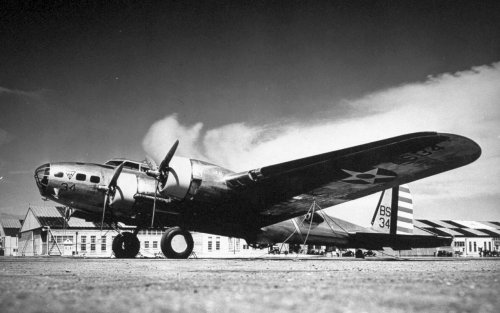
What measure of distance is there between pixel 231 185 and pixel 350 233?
23.1 feet

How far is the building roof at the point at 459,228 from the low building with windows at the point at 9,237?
53.6 meters

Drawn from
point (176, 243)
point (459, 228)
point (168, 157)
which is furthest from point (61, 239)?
point (459, 228)

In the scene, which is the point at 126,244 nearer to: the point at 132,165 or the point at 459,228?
the point at 132,165

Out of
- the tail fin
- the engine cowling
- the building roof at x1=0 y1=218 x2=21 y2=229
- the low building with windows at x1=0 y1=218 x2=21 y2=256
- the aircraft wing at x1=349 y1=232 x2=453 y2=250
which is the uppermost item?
the engine cowling

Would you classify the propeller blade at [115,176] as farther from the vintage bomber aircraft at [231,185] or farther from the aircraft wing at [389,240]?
the aircraft wing at [389,240]

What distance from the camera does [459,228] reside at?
197 ft

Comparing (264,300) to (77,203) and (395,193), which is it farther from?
(395,193)

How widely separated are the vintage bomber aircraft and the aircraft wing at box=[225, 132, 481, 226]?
0.02 m

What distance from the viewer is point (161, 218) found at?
1273cm

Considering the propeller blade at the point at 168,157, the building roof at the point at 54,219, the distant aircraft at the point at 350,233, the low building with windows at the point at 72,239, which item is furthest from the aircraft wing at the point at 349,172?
the building roof at the point at 54,219

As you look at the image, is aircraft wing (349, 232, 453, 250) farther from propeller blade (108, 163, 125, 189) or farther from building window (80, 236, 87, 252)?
building window (80, 236, 87, 252)

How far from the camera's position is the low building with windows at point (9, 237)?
179ft

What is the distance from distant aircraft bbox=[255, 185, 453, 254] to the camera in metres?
14.4

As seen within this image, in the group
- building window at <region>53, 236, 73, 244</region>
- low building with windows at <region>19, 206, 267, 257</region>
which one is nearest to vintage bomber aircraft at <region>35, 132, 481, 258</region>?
low building with windows at <region>19, 206, 267, 257</region>
